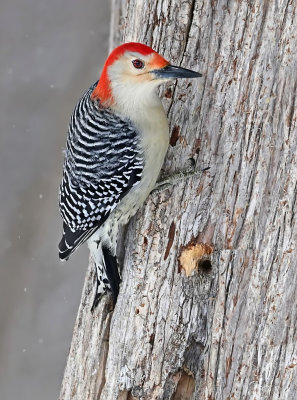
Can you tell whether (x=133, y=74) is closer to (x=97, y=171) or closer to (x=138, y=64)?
(x=138, y=64)

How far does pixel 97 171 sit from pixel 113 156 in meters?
0.11

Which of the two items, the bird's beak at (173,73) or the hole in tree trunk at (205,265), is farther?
the hole in tree trunk at (205,265)

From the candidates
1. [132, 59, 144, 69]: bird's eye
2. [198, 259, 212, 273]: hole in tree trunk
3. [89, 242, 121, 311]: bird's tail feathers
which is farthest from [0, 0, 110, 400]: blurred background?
[198, 259, 212, 273]: hole in tree trunk

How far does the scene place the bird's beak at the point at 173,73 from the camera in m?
3.36

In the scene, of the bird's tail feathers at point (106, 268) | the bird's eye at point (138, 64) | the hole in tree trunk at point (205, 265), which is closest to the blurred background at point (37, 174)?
the bird's tail feathers at point (106, 268)

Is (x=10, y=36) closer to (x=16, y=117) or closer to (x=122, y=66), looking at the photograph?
(x=16, y=117)

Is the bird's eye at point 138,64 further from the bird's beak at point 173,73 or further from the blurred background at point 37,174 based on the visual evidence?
the blurred background at point 37,174

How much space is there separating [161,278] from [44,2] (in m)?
3.89

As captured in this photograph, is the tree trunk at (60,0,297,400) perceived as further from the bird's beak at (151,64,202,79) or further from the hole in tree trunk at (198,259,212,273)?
the bird's beak at (151,64,202,79)

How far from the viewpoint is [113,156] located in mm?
3678

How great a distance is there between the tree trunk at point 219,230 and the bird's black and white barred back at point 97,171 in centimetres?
18

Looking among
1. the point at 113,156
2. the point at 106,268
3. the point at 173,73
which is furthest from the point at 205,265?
the point at 173,73

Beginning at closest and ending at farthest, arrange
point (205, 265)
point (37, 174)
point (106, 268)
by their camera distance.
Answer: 1. point (205, 265)
2. point (106, 268)
3. point (37, 174)

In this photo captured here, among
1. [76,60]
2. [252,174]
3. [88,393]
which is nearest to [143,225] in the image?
[252,174]
